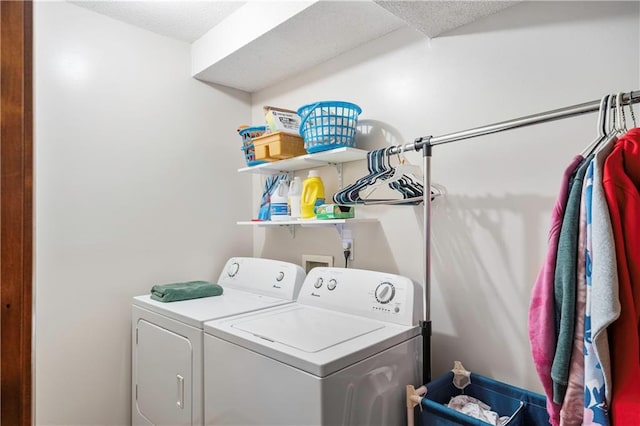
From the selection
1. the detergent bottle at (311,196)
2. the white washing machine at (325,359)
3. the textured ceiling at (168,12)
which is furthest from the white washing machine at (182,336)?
the textured ceiling at (168,12)

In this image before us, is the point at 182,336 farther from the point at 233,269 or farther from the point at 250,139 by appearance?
the point at 250,139

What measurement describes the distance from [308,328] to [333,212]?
573 mm

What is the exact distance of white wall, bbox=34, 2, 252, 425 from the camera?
1.92 meters

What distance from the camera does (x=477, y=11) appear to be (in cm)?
157

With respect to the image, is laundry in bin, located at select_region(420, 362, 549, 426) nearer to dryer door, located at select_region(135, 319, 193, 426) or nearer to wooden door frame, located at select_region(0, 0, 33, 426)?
dryer door, located at select_region(135, 319, 193, 426)

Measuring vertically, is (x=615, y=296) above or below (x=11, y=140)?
below

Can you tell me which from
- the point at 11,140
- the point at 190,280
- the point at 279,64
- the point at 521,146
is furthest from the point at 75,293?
the point at 521,146

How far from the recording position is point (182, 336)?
167cm

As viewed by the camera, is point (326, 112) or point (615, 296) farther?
point (326, 112)

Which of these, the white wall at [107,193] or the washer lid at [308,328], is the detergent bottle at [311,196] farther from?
the white wall at [107,193]

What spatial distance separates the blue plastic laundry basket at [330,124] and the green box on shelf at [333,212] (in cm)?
28

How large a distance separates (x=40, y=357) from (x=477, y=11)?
8.54ft

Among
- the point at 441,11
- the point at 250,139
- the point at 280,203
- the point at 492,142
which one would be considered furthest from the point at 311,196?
the point at 441,11

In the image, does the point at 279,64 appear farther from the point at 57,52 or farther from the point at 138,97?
the point at 57,52
